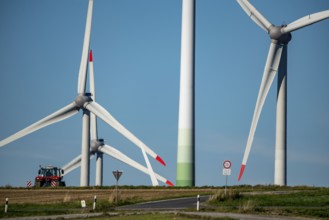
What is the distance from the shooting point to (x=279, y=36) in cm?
10519

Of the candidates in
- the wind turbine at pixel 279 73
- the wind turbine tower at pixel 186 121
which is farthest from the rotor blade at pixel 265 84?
the wind turbine tower at pixel 186 121

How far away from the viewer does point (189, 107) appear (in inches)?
3942

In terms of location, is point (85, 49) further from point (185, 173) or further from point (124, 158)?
point (185, 173)

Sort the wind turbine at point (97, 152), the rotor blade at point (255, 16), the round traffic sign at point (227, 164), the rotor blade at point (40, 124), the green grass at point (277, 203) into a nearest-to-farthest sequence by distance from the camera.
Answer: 1. the green grass at point (277, 203)
2. the round traffic sign at point (227, 164)
3. the rotor blade at point (255, 16)
4. the rotor blade at point (40, 124)
5. the wind turbine at point (97, 152)

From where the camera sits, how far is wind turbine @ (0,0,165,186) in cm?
11069

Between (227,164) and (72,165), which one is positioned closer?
(227,164)

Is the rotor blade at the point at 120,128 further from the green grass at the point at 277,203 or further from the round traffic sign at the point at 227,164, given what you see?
the round traffic sign at the point at 227,164

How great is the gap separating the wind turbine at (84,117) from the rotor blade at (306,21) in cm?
2390

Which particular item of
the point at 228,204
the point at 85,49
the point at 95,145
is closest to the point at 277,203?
the point at 228,204

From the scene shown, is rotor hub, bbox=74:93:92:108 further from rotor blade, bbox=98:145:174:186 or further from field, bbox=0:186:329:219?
field, bbox=0:186:329:219

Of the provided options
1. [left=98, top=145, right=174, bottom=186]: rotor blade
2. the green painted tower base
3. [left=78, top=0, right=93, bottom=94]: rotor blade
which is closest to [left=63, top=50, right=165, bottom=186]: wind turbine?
[left=98, top=145, right=174, bottom=186]: rotor blade

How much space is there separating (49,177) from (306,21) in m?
42.5

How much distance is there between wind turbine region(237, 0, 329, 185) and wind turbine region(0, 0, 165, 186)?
1617 centimetres

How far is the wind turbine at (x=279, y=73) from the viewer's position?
98.5m
